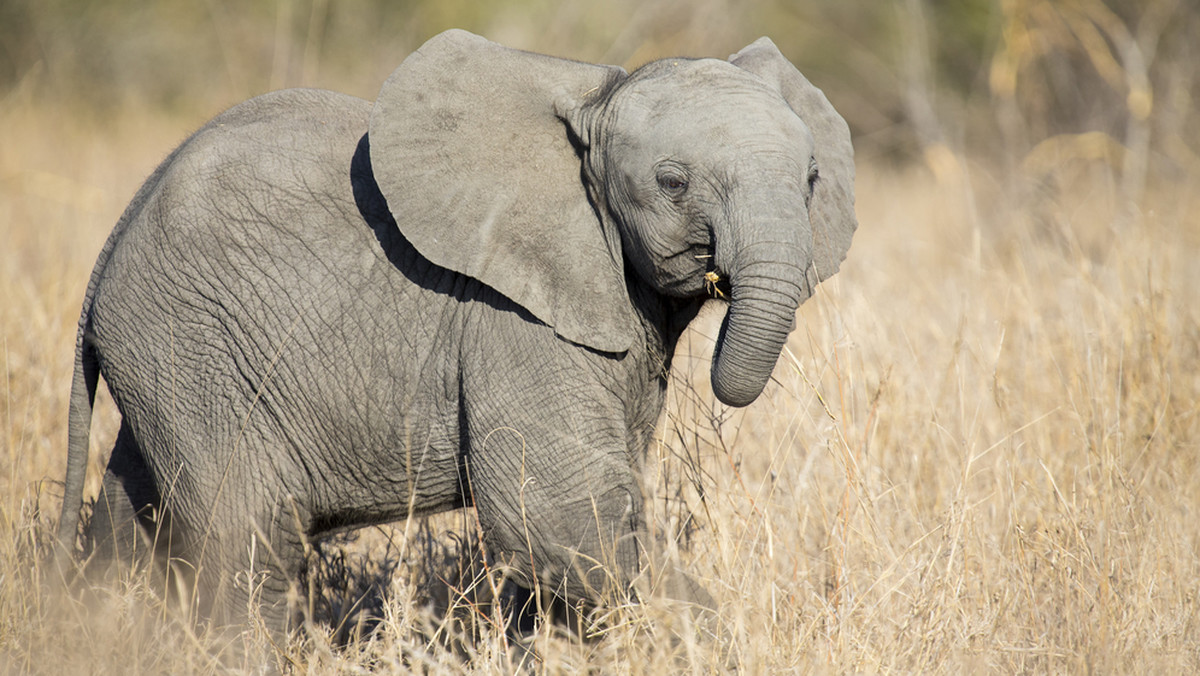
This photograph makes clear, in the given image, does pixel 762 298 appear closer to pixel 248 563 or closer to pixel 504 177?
pixel 504 177

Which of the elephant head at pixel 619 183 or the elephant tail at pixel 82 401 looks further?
the elephant tail at pixel 82 401

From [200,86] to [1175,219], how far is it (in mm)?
13397

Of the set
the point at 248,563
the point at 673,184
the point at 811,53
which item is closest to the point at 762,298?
the point at 673,184

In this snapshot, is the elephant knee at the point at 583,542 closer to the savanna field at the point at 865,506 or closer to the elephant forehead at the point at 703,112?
the savanna field at the point at 865,506

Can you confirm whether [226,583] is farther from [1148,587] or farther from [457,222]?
[1148,587]

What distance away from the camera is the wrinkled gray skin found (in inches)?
129

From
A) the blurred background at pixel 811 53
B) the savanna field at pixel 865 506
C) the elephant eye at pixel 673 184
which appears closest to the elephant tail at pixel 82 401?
the savanna field at pixel 865 506

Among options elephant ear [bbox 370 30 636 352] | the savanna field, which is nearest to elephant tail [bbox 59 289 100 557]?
the savanna field

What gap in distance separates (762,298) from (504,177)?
3.15 ft

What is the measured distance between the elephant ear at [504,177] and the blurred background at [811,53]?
17.7 feet

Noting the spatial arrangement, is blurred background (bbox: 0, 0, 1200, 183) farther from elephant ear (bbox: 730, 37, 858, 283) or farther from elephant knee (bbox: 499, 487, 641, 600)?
elephant knee (bbox: 499, 487, 641, 600)

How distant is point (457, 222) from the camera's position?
3.37 metres

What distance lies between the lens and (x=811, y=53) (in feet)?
67.8

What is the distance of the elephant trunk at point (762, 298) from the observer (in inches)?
112
